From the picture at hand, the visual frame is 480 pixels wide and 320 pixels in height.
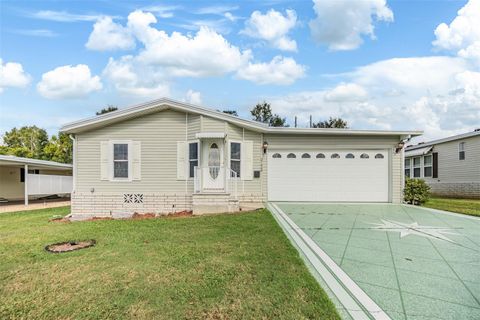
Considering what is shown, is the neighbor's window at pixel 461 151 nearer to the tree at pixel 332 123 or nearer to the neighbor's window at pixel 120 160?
the tree at pixel 332 123

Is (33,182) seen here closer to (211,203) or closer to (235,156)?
(211,203)

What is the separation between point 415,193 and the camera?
36.4ft

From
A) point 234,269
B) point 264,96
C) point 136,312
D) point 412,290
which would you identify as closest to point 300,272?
point 234,269

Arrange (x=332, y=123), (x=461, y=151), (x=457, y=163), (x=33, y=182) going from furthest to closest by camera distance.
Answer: (x=332, y=123) < (x=457, y=163) < (x=461, y=151) < (x=33, y=182)

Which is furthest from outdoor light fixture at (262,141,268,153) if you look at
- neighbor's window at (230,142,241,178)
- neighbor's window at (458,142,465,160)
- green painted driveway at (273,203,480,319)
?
neighbor's window at (458,142,465,160)

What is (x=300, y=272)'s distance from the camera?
144 inches

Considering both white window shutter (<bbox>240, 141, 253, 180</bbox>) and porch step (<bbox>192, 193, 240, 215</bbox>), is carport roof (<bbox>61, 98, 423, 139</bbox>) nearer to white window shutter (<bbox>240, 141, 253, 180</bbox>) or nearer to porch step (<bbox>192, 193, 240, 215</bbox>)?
Answer: white window shutter (<bbox>240, 141, 253, 180</bbox>)

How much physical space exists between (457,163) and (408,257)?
16236mm

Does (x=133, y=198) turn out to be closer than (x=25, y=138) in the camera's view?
Yes

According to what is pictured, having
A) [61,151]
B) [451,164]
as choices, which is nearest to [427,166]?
[451,164]

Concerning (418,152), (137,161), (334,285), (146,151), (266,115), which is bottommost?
(334,285)

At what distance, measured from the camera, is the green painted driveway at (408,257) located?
9.22 ft

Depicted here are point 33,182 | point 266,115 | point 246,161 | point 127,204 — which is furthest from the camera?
point 266,115

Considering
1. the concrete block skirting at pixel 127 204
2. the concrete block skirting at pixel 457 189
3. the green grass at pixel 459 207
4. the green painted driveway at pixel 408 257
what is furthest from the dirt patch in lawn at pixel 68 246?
the concrete block skirting at pixel 457 189
